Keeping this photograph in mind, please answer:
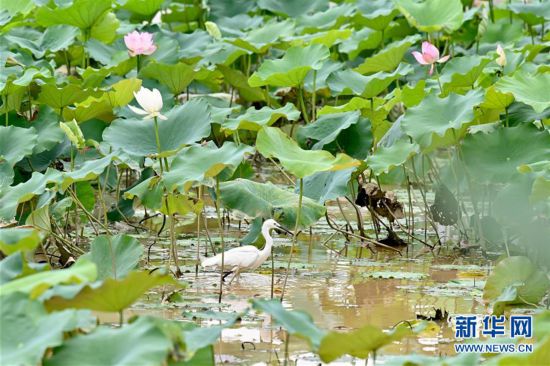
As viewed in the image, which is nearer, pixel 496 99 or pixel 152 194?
pixel 152 194

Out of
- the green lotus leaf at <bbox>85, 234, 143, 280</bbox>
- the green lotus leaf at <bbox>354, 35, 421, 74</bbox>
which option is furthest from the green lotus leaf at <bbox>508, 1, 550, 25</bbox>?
the green lotus leaf at <bbox>85, 234, 143, 280</bbox>

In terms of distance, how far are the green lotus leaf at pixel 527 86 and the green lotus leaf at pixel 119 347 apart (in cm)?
254

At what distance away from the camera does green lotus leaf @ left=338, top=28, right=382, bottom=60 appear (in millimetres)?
6828

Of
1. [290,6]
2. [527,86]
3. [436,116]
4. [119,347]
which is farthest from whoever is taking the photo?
[290,6]

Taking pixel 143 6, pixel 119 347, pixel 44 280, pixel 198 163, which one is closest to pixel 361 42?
pixel 143 6

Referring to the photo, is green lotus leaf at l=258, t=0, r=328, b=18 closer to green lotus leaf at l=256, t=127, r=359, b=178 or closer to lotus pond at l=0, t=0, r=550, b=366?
lotus pond at l=0, t=0, r=550, b=366

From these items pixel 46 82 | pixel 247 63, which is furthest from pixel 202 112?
pixel 247 63

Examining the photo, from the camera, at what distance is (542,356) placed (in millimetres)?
2523

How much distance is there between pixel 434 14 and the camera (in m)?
6.06

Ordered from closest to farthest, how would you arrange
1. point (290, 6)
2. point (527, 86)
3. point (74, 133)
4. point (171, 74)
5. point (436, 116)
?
point (74, 133)
point (436, 116)
point (527, 86)
point (171, 74)
point (290, 6)

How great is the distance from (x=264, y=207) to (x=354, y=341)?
5.51ft

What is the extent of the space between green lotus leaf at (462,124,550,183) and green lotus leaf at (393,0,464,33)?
150 centimetres

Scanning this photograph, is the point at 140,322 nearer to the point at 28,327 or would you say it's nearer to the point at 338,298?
the point at 28,327

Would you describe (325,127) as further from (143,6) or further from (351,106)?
(143,6)
